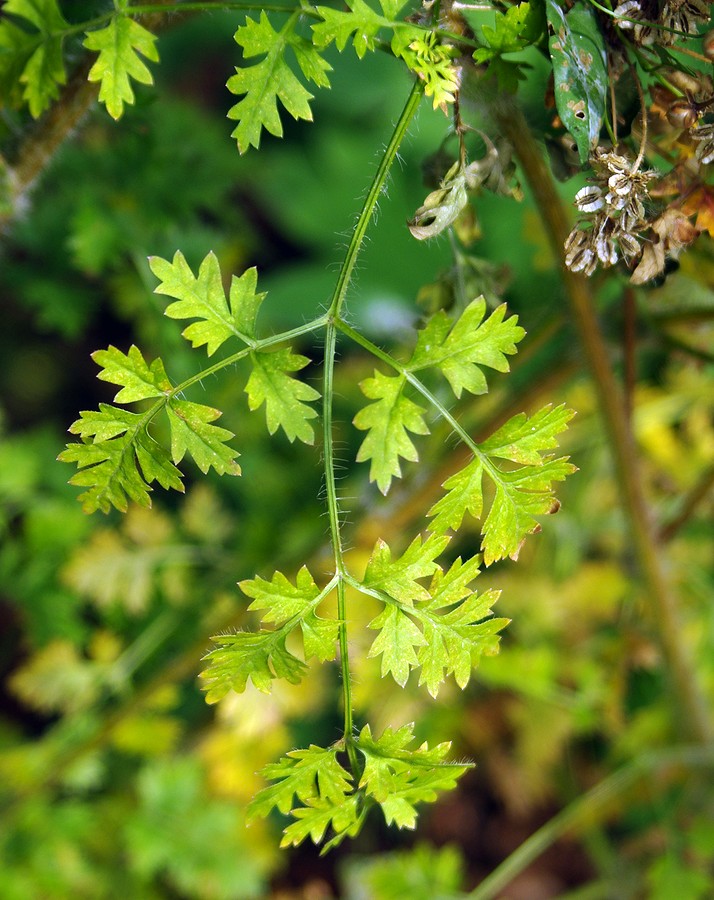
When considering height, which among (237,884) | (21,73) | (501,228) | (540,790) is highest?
(21,73)

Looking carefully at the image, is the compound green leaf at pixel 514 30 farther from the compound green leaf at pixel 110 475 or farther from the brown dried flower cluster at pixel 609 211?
the compound green leaf at pixel 110 475

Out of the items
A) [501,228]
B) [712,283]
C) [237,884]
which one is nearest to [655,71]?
[712,283]

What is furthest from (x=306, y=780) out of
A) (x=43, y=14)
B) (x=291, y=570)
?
(x=291, y=570)

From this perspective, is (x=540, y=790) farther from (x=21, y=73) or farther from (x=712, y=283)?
(x=21, y=73)

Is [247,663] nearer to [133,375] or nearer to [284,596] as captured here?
[284,596]

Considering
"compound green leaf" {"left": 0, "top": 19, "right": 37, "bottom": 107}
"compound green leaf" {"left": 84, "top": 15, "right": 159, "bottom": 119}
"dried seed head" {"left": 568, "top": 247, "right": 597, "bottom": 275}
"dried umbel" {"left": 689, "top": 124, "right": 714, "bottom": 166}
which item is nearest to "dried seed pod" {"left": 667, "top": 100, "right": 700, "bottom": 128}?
"dried umbel" {"left": 689, "top": 124, "right": 714, "bottom": 166}

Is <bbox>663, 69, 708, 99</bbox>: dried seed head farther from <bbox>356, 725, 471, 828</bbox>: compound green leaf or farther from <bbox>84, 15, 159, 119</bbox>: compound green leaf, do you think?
<bbox>356, 725, 471, 828</bbox>: compound green leaf
